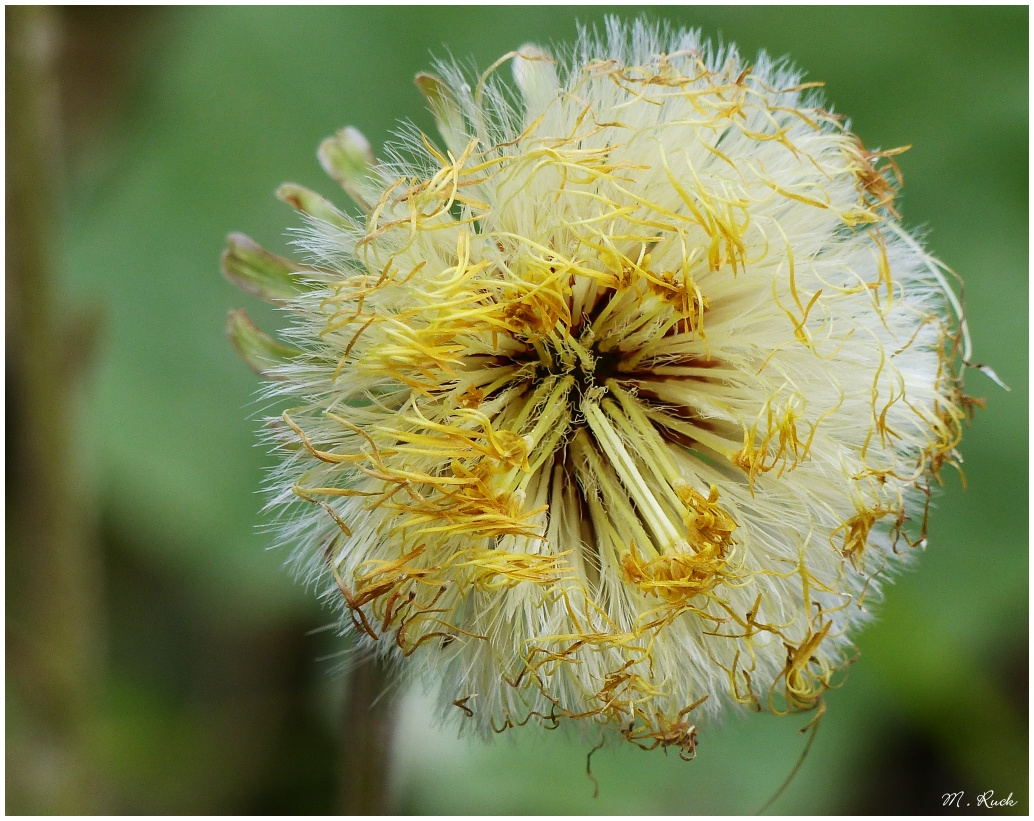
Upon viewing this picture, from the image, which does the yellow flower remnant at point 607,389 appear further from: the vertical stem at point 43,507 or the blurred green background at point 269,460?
the blurred green background at point 269,460

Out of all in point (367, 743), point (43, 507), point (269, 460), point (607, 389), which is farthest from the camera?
point (269, 460)

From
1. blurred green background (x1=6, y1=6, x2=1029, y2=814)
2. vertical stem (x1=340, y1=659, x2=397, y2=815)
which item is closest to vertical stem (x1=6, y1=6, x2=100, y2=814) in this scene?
blurred green background (x1=6, y1=6, x2=1029, y2=814)

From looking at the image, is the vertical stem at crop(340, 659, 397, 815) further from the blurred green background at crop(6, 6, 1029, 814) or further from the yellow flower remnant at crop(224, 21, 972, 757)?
the blurred green background at crop(6, 6, 1029, 814)

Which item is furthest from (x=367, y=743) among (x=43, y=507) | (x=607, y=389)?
(x=43, y=507)

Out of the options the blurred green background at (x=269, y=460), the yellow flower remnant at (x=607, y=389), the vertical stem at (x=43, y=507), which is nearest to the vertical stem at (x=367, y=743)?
the yellow flower remnant at (x=607, y=389)

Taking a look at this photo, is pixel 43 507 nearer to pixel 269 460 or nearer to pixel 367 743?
pixel 269 460

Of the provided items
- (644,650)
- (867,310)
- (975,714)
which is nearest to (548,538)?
(644,650)
